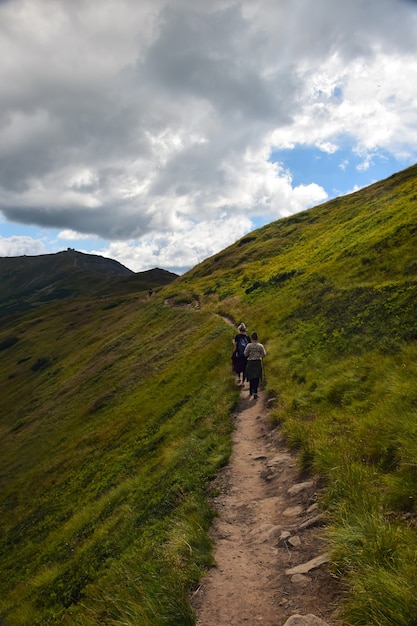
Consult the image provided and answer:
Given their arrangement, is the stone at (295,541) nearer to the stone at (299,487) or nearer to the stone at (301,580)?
the stone at (301,580)

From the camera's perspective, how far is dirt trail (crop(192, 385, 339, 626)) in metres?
6.39

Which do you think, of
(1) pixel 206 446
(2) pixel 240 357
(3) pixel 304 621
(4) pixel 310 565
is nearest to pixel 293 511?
(4) pixel 310 565

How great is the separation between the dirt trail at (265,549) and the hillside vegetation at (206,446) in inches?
16.0

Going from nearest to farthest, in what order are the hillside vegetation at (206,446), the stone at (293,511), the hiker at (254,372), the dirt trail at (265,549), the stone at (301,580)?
the dirt trail at (265,549)
the stone at (301,580)
the hillside vegetation at (206,446)
the stone at (293,511)
the hiker at (254,372)

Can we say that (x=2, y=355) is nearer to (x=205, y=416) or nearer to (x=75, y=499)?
(x=75, y=499)

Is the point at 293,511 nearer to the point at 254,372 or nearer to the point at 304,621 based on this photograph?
the point at 304,621

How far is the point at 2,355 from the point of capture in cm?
11456

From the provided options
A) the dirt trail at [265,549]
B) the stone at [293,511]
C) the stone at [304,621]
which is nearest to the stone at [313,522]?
the dirt trail at [265,549]

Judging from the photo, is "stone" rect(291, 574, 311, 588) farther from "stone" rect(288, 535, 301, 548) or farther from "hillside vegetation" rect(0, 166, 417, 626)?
"stone" rect(288, 535, 301, 548)

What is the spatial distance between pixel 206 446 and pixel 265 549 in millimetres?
7279

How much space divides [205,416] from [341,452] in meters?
10.9

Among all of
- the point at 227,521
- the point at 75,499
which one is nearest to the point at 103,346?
the point at 75,499

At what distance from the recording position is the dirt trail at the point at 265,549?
6395 millimetres

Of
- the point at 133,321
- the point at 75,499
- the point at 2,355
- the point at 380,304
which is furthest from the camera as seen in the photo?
the point at 2,355
